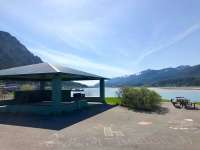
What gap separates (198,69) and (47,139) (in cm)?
19217

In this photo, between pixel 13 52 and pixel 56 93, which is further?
pixel 13 52

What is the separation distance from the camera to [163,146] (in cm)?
559

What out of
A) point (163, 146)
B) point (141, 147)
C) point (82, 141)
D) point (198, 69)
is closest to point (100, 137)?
point (82, 141)

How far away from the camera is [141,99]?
45.7 feet

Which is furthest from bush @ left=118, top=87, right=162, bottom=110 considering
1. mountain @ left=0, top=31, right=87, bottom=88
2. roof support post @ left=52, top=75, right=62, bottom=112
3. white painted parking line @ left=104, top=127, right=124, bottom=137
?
mountain @ left=0, top=31, right=87, bottom=88

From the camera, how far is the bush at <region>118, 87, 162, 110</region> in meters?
13.7

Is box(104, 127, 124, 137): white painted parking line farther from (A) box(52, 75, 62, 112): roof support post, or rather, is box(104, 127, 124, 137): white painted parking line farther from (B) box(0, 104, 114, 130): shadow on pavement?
(A) box(52, 75, 62, 112): roof support post

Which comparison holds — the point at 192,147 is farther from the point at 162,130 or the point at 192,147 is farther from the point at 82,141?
the point at 82,141

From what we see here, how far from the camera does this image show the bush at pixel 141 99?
44.9 ft

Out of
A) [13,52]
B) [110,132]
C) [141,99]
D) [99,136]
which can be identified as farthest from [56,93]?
[13,52]

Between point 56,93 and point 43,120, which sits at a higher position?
point 56,93

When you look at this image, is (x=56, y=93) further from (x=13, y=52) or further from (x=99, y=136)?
(x=13, y=52)

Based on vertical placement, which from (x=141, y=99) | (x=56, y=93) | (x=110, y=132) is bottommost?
(x=110, y=132)

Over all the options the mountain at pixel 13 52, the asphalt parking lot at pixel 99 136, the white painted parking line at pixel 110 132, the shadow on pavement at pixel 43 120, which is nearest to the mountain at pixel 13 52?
the mountain at pixel 13 52
